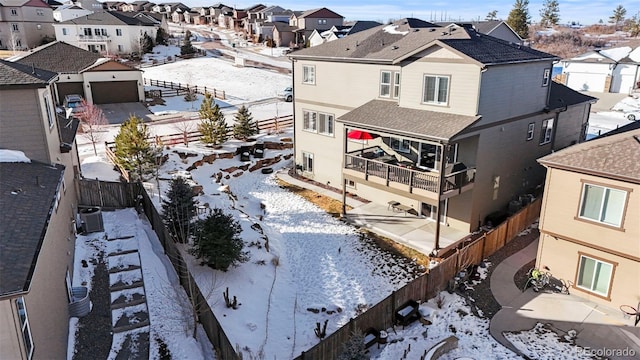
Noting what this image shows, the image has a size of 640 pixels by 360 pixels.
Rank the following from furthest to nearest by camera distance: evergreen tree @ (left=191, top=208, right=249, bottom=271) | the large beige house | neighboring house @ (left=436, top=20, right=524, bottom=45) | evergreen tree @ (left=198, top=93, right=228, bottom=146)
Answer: neighboring house @ (left=436, top=20, right=524, bottom=45), evergreen tree @ (left=198, top=93, right=228, bottom=146), evergreen tree @ (left=191, top=208, right=249, bottom=271), the large beige house

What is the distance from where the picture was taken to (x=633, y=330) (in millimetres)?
13680

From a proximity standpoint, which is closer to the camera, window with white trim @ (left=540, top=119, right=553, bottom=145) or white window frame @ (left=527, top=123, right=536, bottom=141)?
white window frame @ (left=527, top=123, right=536, bottom=141)

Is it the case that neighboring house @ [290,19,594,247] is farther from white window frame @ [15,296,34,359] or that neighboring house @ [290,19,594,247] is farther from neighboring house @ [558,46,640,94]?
neighboring house @ [558,46,640,94]

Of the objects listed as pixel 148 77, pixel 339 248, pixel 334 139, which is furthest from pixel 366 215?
pixel 148 77

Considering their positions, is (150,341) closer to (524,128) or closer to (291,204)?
(291,204)

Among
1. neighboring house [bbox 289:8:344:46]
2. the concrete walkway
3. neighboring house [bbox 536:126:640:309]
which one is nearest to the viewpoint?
the concrete walkway

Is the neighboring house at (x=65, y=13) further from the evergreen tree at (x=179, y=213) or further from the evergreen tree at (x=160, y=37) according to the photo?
the evergreen tree at (x=179, y=213)

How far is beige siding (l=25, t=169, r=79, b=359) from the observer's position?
29.9 ft

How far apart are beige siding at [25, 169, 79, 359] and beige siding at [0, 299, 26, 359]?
84 centimetres

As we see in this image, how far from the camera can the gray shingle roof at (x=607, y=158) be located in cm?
1390

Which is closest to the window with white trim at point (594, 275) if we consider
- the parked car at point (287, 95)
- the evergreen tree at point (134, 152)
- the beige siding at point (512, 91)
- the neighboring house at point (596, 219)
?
the neighboring house at point (596, 219)

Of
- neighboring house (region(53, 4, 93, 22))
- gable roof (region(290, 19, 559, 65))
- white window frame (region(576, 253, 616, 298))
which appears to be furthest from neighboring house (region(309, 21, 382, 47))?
white window frame (region(576, 253, 616, 298))

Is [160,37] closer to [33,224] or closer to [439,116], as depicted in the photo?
[439,116]

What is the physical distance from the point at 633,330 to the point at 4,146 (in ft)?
69.0
